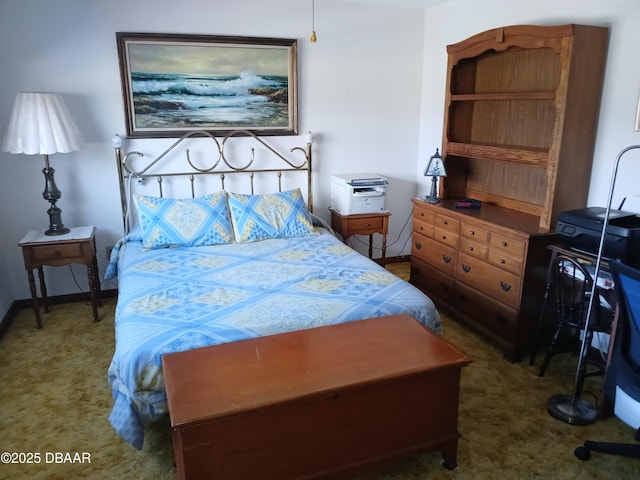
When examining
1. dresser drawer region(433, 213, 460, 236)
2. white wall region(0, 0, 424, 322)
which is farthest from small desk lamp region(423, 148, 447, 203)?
white wall region(0, 0, 424, 322)

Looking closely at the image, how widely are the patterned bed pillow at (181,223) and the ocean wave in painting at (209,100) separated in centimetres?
71

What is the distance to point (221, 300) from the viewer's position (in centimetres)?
242

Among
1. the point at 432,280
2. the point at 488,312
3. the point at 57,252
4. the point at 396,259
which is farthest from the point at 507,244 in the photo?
the point at 57,252

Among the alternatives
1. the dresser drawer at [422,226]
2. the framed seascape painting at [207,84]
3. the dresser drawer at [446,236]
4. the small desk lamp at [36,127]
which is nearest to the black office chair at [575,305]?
the dresser drawer at [446,236]

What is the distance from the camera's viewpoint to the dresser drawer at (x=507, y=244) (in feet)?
8.99

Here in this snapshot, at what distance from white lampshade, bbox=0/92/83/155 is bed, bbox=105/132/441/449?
45cm

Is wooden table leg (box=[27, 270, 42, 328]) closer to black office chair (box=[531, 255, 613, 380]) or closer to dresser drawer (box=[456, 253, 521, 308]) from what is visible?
dresser drawer (box=[456, 253, 521, 308])

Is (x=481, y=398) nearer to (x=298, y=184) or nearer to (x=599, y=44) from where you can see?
(x=599, y=44)

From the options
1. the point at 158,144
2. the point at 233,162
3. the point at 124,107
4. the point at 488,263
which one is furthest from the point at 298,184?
the point at 488,263

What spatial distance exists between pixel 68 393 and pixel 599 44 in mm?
3500

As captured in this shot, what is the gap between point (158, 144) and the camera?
12.2 feet

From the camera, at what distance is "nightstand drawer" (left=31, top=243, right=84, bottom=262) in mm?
3207

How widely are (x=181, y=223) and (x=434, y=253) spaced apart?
6.14 ft

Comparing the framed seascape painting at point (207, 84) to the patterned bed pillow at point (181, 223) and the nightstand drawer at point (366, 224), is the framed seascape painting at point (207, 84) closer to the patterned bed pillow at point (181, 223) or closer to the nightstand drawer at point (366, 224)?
the patterned bed pillow at point (181, 223)
